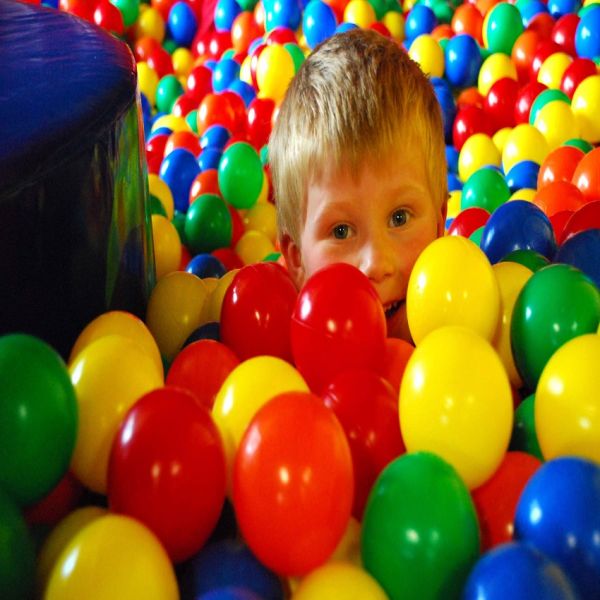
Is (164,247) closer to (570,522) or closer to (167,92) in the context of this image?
(570,522)

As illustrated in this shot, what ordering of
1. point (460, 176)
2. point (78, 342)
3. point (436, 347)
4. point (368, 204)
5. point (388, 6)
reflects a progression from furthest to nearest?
point (388, 6)
point (460, 176)
point (368, 204)
point (78, 342)
point (436, 347)

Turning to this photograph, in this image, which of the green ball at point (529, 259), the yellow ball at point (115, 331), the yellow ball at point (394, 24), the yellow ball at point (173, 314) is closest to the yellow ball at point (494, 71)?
the yellow ball at point (394, 24)

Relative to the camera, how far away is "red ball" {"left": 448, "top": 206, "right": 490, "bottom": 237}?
4.77 ft

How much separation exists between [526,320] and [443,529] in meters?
0.32

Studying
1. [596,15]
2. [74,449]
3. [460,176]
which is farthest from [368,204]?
[596,15]

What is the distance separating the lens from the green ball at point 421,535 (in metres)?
0.57

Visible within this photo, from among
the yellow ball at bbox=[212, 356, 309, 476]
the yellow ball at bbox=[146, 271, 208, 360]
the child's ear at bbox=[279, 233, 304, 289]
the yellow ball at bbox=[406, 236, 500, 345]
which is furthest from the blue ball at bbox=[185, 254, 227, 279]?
the yellow ball at bbox=[212, 356, 309, 476]

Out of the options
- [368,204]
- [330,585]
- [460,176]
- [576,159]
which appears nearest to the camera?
[330,585]

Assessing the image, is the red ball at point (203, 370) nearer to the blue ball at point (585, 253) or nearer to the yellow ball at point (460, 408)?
the yellow ball at point (460, 408)

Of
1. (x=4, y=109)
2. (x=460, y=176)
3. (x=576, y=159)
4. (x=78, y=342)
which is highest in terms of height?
(x=4, y=109)

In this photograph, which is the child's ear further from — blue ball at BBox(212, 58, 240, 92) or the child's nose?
blue ball at BBox(212, 58, 240, 92)

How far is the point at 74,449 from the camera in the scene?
2.13 feet

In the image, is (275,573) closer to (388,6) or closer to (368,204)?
(368,204)

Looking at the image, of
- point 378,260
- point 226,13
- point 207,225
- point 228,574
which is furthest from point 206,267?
point 226,13
